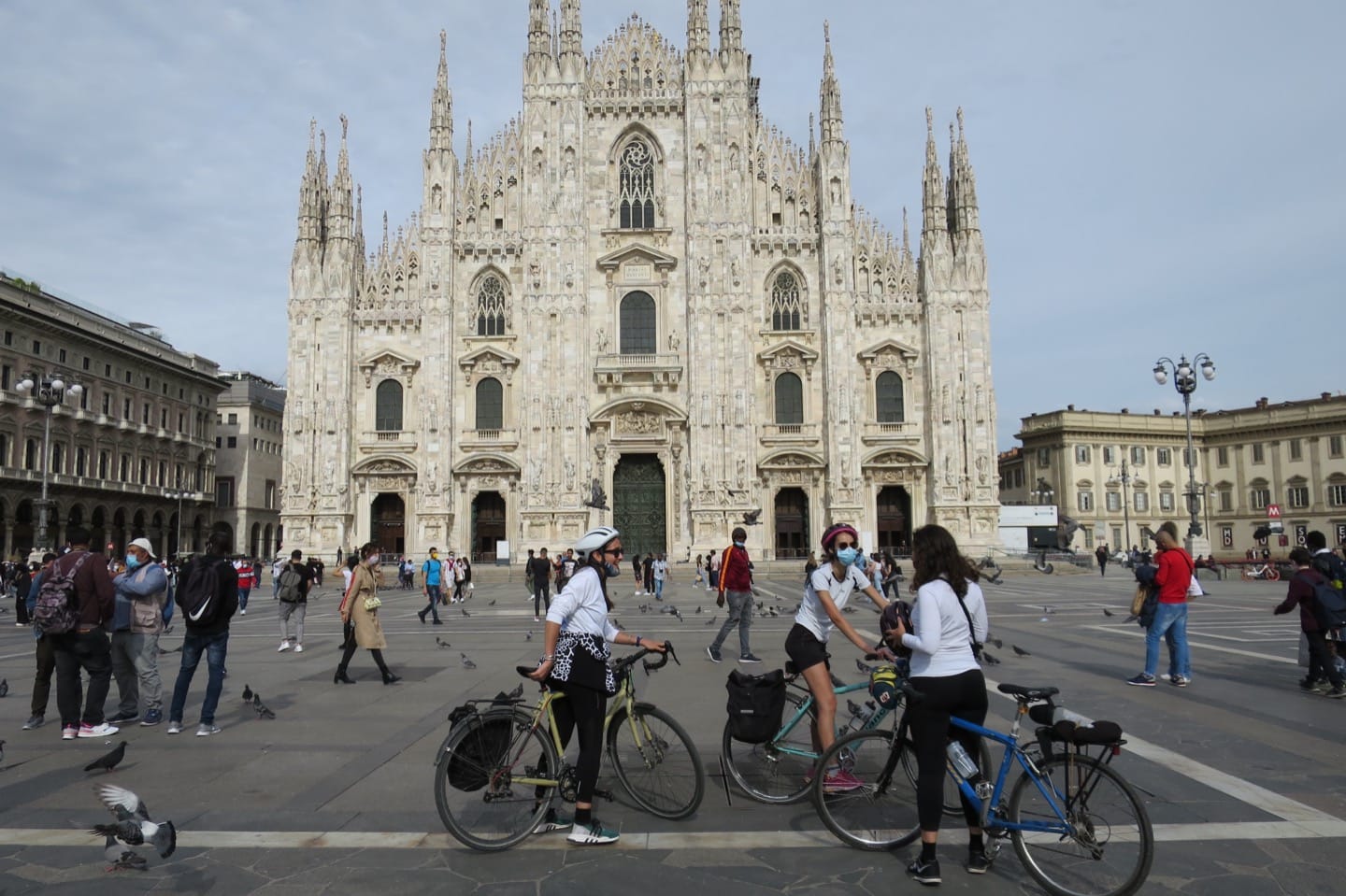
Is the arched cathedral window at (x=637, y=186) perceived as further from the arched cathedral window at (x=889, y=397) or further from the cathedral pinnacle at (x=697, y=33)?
the arched cathedral window at (x=889, y=397)

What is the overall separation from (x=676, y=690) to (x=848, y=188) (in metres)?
33.3

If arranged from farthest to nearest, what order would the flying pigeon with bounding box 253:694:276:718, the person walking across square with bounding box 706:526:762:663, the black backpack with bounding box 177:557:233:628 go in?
the person walking across square with bounding box 706:526:762:663 → the flying pigeon with bounding box 253:694:276:718 → the black backpack with bounding box 177:557:233:628

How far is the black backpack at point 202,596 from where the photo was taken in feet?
26.3

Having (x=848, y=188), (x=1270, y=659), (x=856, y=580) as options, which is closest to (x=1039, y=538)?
(x=848, y=188)

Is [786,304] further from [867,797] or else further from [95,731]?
[867,797]

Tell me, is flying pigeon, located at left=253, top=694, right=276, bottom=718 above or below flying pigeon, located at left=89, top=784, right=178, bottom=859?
below

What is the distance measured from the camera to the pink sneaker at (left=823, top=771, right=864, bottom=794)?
5234 mm

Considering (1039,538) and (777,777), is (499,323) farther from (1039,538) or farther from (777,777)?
(777,777)

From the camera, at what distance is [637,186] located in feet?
133

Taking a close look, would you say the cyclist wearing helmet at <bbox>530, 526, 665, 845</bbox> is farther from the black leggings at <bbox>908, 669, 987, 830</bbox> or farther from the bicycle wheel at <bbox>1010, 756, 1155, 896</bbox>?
the bicycle wheel at <bbox>1010, 756, 1155, 896</bbox>

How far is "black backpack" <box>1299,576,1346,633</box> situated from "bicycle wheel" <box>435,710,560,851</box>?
8496 mm

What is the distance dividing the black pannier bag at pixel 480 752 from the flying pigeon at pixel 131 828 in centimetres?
143

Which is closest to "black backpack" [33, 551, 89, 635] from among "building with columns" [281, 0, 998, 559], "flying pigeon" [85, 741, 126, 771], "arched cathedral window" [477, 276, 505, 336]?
"flying pigeon" [85, 741, 126, 771]

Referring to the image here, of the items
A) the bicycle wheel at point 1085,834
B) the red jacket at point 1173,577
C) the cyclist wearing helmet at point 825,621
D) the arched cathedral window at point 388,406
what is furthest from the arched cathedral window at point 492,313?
the bicycle wheel at point 1085,834
